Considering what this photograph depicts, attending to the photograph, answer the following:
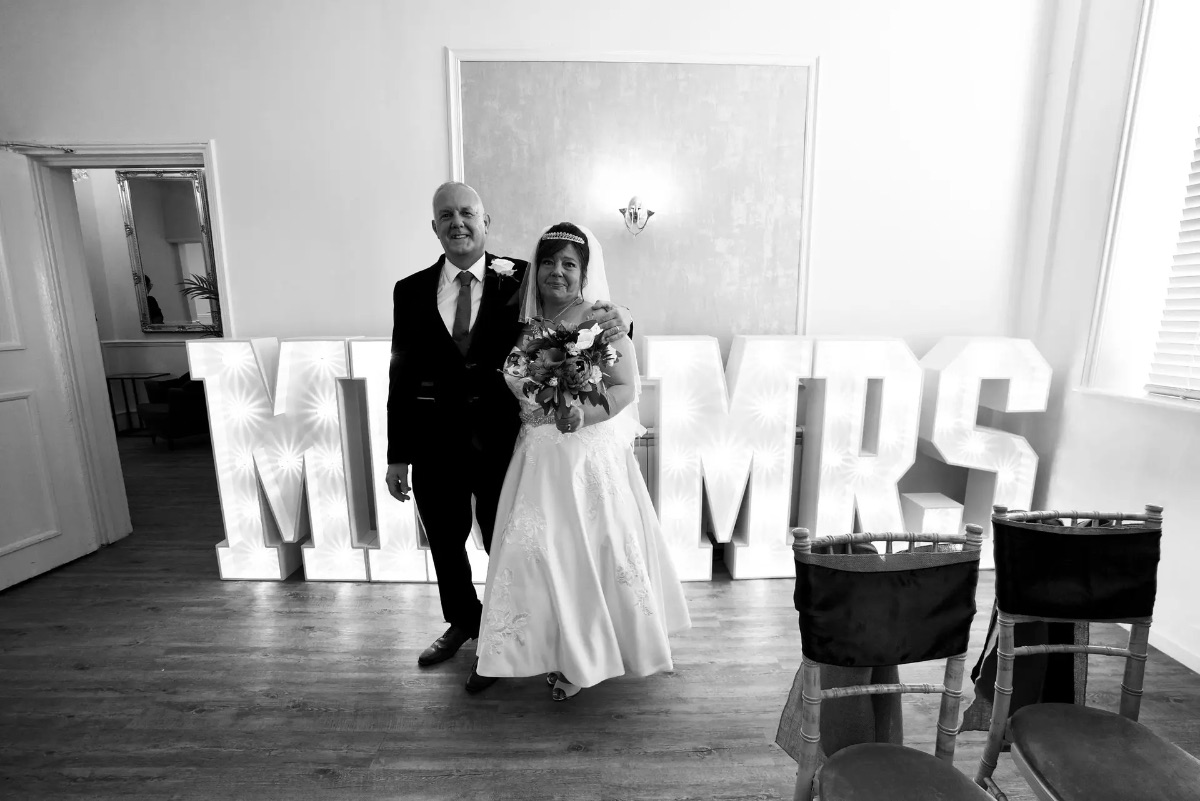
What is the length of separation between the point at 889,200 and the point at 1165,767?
279 cm

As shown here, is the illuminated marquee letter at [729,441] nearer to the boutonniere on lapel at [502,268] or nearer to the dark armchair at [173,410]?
the boutonniere on lapel at [502,268]

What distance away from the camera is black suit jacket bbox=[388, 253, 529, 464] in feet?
6.48

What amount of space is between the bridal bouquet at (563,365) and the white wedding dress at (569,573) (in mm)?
152

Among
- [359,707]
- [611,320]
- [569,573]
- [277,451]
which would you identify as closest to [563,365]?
[611,320]

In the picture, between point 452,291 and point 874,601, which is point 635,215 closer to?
point 452,291

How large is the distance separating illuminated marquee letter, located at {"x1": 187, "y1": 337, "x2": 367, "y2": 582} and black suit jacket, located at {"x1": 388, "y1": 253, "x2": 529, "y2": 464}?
3.08 ft

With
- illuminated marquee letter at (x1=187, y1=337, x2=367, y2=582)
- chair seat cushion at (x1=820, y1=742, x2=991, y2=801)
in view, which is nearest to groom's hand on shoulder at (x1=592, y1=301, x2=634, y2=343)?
chair seat cushion at (x1=820, y1=742, x2=991, y2=801)

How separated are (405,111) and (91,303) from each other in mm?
2294

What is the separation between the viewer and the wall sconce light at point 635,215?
300 centimetres

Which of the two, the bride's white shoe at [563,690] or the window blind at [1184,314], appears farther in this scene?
the window blind at [1184,314]

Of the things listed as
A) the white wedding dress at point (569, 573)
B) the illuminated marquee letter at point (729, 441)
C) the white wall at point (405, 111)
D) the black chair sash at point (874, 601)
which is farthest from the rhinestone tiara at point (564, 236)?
the white wall at point (405, 111)

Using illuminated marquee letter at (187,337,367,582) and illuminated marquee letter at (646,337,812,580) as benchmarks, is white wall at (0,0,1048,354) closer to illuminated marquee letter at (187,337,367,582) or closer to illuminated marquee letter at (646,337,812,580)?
illuminated marquee letter at (187,337,367,582)

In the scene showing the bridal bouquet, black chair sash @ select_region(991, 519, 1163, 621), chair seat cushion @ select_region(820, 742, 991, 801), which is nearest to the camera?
chair seat cushion @ select_region(820, 742, 991, 801)

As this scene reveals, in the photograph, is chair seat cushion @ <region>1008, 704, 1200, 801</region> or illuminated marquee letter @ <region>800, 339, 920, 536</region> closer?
chair seat cushion @ <region>1008, 704, 1200, 801</region>
